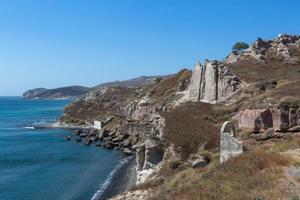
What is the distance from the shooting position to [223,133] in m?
22.7

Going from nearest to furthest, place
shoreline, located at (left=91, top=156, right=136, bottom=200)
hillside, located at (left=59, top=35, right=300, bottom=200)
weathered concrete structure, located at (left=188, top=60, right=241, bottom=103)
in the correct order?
hillside, located at (left=59, top=35, right=300, bottom=200)
shoreline, located at (left=91, top=156, right=136, bottom=200)
weathered concrete structure, located at (left=188, top=60, right=241, bottom=103)

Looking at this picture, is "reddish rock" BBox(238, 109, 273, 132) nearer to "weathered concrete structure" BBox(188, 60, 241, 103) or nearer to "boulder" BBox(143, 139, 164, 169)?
"boulder" BBox(143, 139, 164, 169)

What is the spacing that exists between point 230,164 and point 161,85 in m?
88.1

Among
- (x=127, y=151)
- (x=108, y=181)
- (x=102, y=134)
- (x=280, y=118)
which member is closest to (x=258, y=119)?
(x=280, y=118)

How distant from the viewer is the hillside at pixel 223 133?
15.9 meters

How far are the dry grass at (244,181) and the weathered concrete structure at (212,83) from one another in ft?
150

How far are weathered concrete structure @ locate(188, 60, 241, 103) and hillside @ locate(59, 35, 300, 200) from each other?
0.49 feet

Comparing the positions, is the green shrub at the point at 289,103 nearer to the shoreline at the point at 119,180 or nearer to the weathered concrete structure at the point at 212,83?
the shoreline at the point at 119,180

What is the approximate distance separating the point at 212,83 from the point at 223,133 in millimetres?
46170

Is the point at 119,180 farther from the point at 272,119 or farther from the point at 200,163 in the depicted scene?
the point at 272,119

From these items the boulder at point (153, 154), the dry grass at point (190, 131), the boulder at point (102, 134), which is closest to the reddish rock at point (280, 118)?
the dry grass at point (190, 131)

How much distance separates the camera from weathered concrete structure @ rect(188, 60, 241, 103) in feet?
213

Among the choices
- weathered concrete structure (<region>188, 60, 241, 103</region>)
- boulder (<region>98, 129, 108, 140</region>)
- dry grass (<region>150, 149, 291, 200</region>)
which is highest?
weathered concrete structure (<region>188, 60, 241, 103</region>)

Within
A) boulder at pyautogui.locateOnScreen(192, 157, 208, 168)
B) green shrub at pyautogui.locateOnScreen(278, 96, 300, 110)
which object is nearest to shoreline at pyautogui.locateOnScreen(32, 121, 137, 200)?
boulder at pyautogui.locateOnScreen(192, 157, 208, 168)
